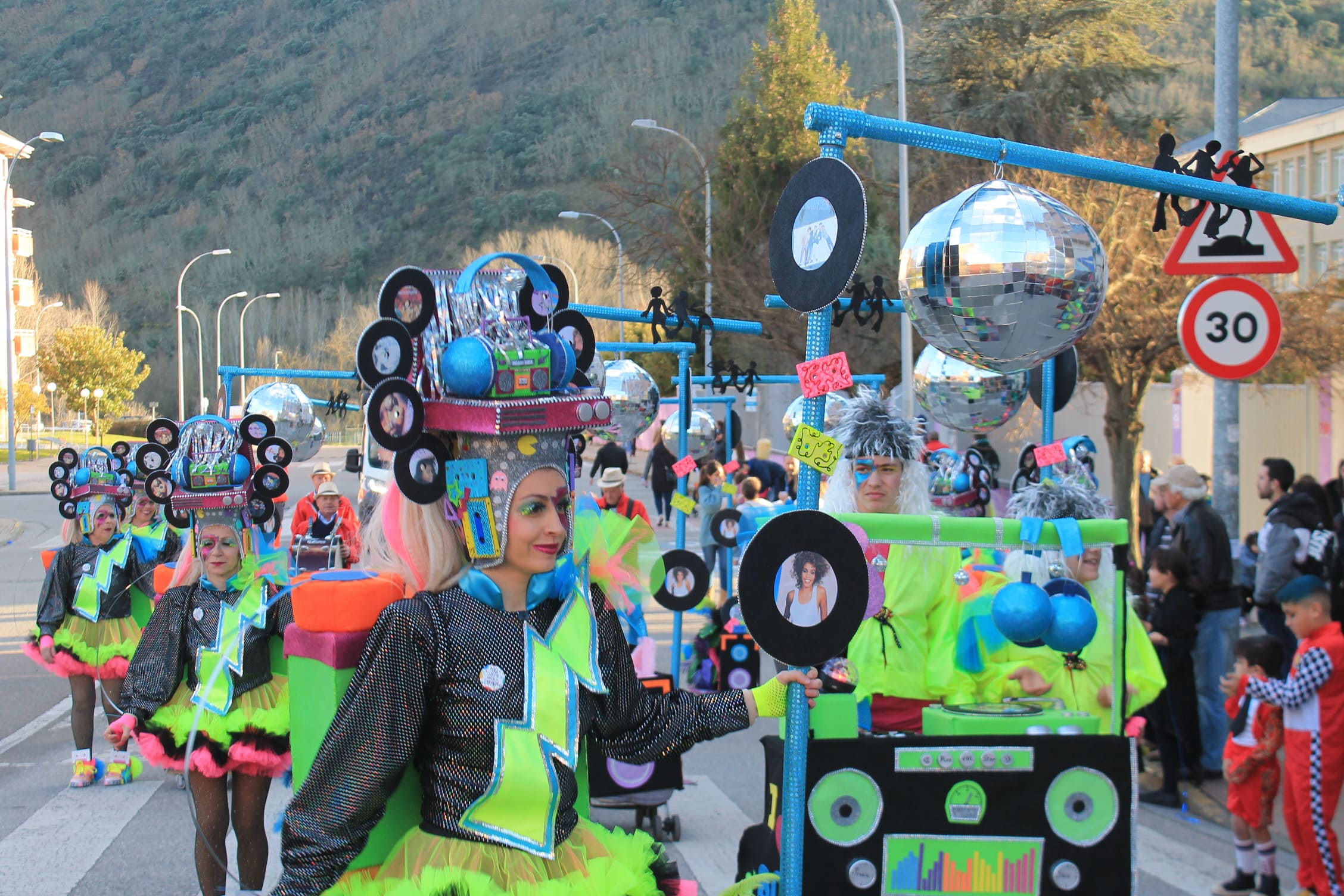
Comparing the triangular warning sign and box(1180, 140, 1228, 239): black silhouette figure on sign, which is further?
the triangular warning sign

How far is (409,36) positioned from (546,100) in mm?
→ 35847

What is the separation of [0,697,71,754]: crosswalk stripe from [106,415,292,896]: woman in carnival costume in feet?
14.1

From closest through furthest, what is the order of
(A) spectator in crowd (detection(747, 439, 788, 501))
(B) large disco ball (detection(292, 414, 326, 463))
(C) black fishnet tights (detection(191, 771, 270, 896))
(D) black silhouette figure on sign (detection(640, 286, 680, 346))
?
(C) black fishnet tights (detection(191, 771, 270, 896)) → (D) black silhouette figure on sign (detection(640, 286, 680, 346)) → (B) large disco ball (detection(292, 414, 326, 463)) → (A) spectator in crowd (detection(747, 439, 788, 501))

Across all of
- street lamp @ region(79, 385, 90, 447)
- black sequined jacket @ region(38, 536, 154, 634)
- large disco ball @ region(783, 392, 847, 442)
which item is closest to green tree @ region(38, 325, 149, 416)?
street lamp @ region(79, 385, 90, 447)

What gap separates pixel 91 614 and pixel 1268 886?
22.6ft

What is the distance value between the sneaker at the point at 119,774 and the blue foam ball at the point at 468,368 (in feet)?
19.8

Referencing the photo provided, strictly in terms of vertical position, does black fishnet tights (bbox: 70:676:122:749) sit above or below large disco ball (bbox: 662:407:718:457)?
below

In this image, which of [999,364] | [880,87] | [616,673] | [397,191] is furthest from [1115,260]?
[397,191]

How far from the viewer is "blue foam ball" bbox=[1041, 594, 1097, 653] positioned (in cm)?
390

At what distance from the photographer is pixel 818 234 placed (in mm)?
3336

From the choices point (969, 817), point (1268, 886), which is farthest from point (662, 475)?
point (969, 817)

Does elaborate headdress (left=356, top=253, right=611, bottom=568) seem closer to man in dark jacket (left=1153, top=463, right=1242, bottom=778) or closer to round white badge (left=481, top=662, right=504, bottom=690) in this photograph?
round white badge (left=481, top=662, right=504, bottom=690)

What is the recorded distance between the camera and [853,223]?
319 cm

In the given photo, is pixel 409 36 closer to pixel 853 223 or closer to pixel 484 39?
pixel 484 39
